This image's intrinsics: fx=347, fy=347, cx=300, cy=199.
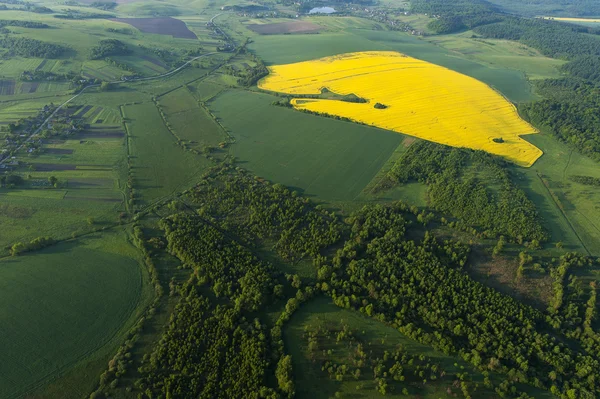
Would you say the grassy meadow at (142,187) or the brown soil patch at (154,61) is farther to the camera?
the brown soil patch at (154,61)

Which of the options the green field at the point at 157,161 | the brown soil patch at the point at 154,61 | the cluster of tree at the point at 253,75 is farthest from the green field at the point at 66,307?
the brown soil patch at the point at 154,61

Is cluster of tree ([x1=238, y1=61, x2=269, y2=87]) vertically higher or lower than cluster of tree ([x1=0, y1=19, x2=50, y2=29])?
lower

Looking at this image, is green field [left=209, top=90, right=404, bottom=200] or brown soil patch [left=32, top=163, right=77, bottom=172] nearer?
brown soil patch [left=32, top=163, right=77, bottom=172]

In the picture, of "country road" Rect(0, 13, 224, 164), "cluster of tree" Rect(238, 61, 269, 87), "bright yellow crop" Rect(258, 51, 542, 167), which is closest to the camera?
"country road" Rect(0, 13, 224, 164)

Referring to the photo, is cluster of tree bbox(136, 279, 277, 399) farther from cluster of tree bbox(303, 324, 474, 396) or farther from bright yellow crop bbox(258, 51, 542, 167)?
bright yellow crop bbox(258, 51, 542, 167)

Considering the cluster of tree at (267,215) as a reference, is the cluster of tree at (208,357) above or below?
below

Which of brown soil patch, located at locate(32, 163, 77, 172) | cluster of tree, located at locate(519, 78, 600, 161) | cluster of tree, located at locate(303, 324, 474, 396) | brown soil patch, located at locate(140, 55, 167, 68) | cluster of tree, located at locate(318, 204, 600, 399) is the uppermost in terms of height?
brown soil patch, located at locate(140, 55, 167, 68)

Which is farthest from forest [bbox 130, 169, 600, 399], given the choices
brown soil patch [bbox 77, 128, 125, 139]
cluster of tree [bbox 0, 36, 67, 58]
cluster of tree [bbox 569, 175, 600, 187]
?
cluster of tree [bbox 0, 36, 67, 58]

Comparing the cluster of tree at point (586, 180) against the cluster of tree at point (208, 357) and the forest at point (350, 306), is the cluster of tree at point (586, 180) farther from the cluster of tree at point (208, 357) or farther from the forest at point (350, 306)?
the cluster of tree at point (208, 357)
